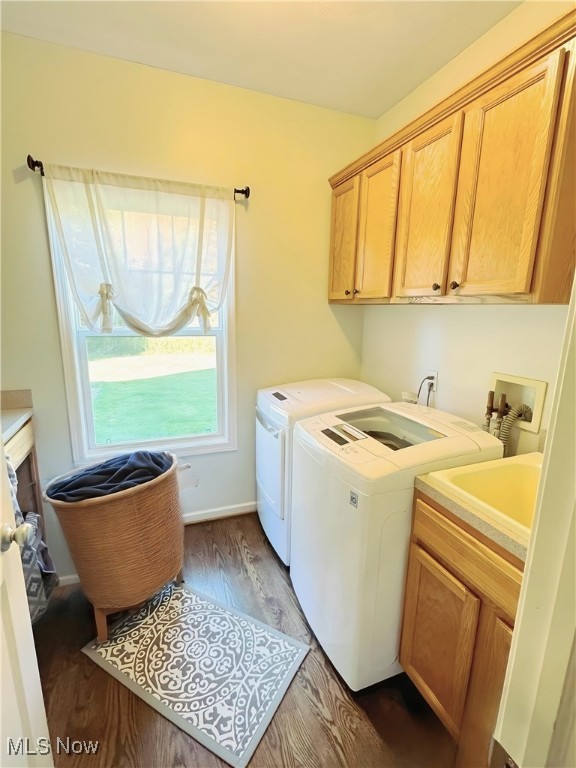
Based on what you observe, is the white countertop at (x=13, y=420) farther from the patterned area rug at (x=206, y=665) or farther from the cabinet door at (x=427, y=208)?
the cabinet door at (x=427, y=208)

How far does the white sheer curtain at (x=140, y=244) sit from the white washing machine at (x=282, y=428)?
2.23 ft

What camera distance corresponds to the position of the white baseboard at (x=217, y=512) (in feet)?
7.80

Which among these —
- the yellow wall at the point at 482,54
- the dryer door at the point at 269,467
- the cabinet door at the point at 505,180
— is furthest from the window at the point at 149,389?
the yellow wall at the point at 482,54

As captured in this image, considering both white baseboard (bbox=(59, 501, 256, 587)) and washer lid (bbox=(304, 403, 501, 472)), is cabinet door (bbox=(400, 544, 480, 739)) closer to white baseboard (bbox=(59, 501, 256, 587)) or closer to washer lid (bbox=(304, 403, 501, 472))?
washer lid (bbox=(304, 403, 501, 472))

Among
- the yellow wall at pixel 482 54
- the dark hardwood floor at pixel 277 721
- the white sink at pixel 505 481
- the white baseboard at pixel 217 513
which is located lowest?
the dark hardwood floor at pixel 277 721

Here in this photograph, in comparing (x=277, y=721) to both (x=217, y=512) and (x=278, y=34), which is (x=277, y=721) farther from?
(x=278, y=34)

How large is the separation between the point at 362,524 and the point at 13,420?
1.63m

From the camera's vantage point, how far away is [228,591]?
1853 mm

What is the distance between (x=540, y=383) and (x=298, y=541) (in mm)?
1258

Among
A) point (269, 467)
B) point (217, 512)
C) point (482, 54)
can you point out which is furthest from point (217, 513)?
point (482, 54)

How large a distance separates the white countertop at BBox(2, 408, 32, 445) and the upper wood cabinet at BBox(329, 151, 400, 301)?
5.96 feet

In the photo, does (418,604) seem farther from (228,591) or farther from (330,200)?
(330,200)

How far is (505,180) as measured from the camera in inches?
45.8

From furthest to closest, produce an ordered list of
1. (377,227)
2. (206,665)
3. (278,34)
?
1. (377,227)
2. (278,34)
3. (206,665)
